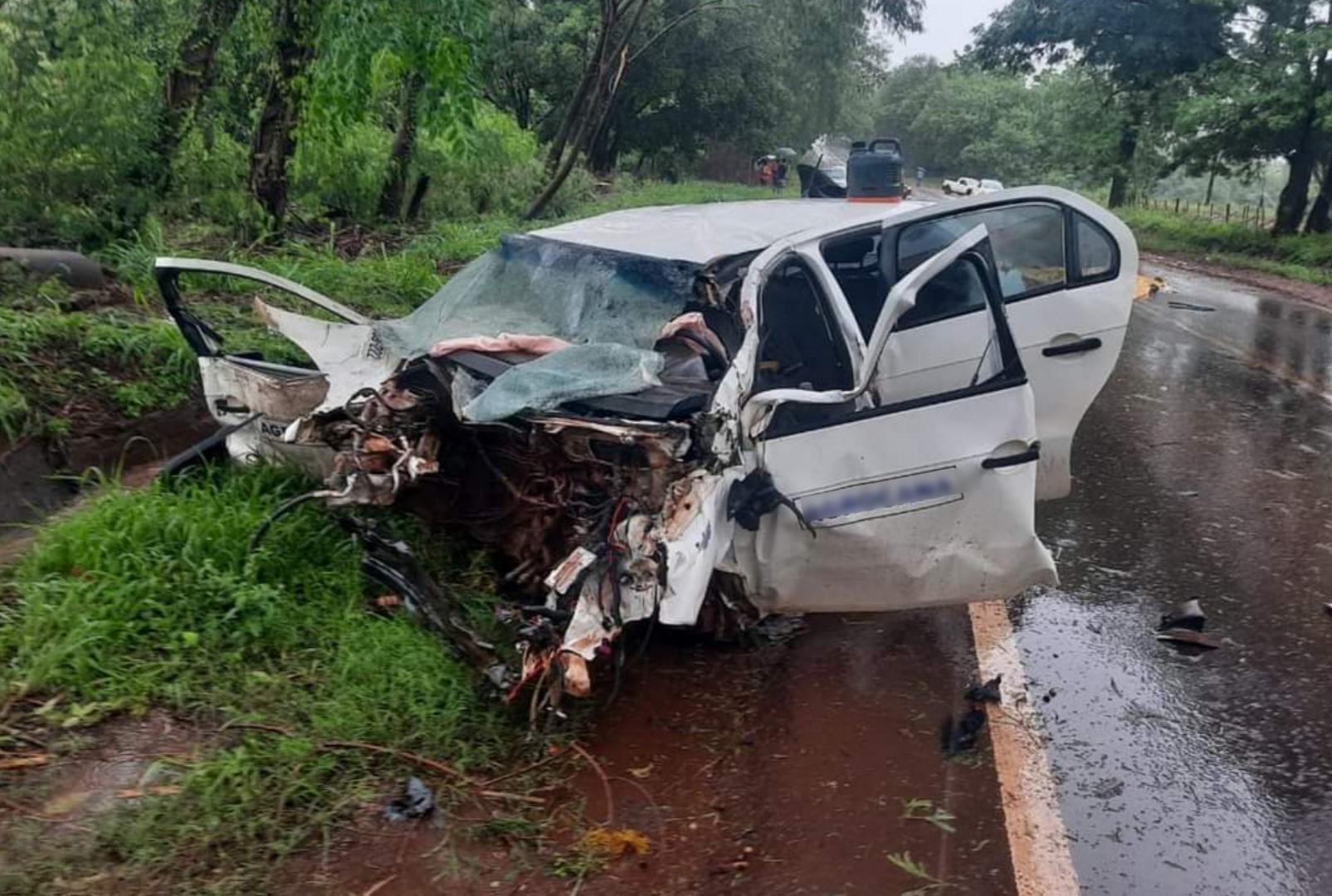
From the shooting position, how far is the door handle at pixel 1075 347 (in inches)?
208

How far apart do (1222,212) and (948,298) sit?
109ft

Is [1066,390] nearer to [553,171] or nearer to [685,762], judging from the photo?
[685,762]

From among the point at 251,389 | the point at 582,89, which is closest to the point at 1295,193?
the point at 582,89

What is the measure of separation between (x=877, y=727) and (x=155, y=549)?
115 inches

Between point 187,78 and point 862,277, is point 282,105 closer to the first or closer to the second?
point 187,78

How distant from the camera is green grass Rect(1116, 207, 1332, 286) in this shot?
21188 millimetres

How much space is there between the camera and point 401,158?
12398mm

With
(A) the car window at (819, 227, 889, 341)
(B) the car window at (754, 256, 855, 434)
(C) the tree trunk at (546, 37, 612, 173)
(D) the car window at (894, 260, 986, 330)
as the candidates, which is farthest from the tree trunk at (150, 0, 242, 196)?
(C) the tree trunk at (546, 37, 612, 173)

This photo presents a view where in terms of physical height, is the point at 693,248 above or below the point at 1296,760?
above

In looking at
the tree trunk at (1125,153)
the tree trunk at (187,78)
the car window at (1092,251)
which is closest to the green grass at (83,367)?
the tree trunk at (187,78)

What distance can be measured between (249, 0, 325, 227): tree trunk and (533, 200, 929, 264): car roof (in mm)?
3916

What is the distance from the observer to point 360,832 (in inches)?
133

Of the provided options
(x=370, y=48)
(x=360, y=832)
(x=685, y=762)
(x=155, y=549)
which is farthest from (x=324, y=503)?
(x=370, y=48)

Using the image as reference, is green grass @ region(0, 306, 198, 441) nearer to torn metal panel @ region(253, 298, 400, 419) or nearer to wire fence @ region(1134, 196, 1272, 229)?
torn metal panel @ region(253, 298, 400, 419)
